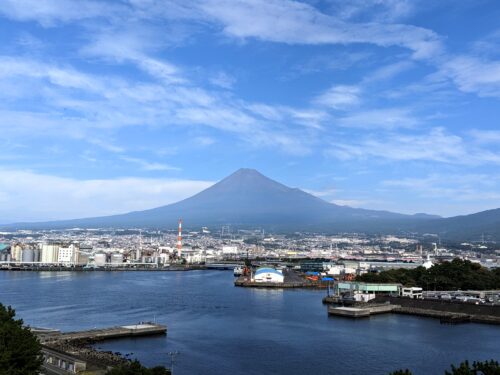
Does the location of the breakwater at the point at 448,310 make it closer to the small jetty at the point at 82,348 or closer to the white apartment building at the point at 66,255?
the small jetty at the point at 82,348

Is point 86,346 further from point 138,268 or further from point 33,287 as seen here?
point 138,268

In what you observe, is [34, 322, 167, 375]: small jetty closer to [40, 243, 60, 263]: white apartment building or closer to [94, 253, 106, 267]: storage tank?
[94, 253, 106, 267]: storage tank

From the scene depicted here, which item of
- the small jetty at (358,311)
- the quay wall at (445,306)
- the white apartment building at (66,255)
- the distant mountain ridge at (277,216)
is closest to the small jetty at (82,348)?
the small jetty at (358,311)

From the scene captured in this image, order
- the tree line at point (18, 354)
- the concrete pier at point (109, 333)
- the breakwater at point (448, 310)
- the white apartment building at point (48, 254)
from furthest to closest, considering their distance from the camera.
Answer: the white apartment building at point (48, 254) → the breakwater at point (448, 310) → the concrete pier at point (109, 333) → the tree line at point (18, 354)

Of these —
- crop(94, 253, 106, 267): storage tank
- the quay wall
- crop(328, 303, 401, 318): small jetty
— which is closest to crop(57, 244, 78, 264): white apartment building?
crop(94, 253, 106, 267): storage tank

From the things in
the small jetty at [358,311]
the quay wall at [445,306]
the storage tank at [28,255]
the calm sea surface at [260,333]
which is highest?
the storage tank at [28,255]
